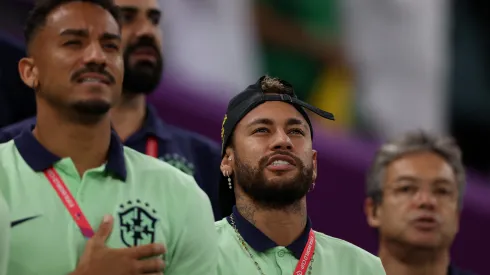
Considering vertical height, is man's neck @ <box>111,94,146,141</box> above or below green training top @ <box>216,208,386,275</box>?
above

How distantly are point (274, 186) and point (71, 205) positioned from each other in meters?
0.63

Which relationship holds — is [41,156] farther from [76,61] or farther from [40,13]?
[40,13]

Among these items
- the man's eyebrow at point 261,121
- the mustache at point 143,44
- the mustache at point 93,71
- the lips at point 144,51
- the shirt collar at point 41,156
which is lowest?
the shirt collar at point 41,156

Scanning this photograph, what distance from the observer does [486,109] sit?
1134 centimetres

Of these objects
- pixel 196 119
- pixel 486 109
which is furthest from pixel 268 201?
pixel 486 109

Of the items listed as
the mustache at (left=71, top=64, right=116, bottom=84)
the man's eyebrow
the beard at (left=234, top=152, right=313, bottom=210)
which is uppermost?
the mustache at (left=71, top=64, right=116, bottom=84)

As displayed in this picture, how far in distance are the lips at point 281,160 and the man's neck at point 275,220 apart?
137 millimetres

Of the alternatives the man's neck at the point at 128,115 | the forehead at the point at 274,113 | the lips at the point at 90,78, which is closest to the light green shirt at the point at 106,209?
the lips at the point at 90,78

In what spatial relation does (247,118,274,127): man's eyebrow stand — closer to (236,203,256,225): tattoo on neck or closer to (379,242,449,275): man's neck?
(236,203,256,225): tattoo on neck

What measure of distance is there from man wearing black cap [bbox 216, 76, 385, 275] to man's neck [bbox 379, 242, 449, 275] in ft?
3.00

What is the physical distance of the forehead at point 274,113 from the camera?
13.6 feet

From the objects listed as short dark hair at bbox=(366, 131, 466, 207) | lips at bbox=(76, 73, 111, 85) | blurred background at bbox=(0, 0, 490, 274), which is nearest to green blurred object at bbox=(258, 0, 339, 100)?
blurred background at bbox=(0, 0, 490, 274)

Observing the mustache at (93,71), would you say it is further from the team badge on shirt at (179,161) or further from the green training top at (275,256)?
the team badge on shirt at (179,161)

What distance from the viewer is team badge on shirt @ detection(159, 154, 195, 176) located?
5.02 meters
